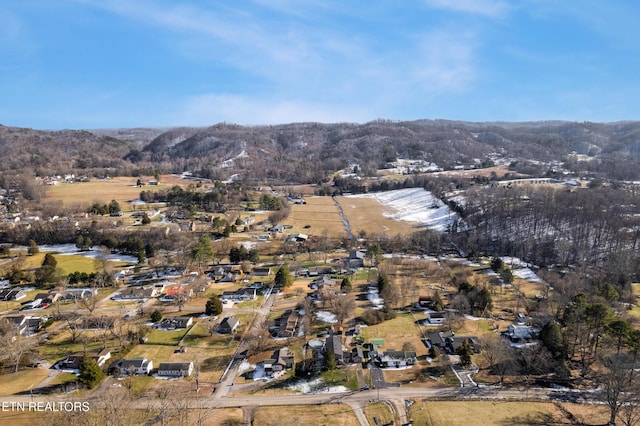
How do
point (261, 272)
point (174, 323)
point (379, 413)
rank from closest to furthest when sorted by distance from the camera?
point (379, 413) → point (174, 323) → point (261, 272)

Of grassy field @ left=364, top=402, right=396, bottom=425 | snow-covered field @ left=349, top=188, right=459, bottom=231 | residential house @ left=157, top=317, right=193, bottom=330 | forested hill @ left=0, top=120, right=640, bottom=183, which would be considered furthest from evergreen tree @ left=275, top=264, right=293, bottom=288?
forested hill @ left=0, top=120, right=640, bottom=183

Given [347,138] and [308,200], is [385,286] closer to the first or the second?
[308,200]

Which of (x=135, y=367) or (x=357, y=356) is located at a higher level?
(x=135, y=367)

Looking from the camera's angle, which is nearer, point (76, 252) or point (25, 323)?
point (25, 323)

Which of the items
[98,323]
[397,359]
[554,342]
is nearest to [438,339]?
[397,359]

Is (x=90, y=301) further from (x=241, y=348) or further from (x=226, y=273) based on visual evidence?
(x=241, y=348)

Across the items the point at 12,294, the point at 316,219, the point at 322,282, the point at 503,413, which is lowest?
the point at 503,413

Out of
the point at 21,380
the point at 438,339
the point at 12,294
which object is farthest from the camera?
the point at 12,294
